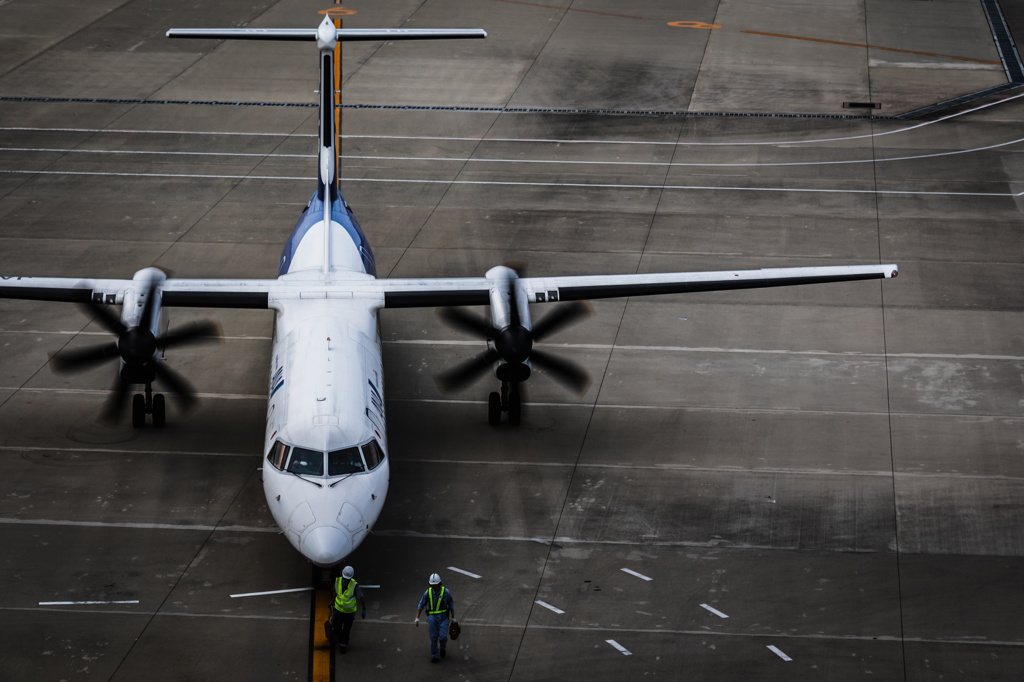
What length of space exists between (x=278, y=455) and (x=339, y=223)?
8367mm

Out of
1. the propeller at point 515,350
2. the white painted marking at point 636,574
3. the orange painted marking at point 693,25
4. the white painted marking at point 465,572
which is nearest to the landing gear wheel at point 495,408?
the propeller at point 515,350

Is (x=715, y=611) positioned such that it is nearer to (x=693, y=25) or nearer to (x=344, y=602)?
(x=344, y=602)

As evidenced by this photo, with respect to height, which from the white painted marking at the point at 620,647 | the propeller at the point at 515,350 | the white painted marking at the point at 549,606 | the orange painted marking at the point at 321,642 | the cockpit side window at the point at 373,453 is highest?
the propeller at the point at 515,350

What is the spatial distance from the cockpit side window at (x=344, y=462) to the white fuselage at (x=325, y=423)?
2cm

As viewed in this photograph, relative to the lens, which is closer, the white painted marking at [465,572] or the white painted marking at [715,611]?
the white painted marking at [715,611]

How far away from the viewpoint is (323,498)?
19688 millimetres

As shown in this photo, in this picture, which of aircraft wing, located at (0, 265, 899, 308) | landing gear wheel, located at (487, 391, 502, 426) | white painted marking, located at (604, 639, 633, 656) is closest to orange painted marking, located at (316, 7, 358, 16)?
aircraft wing, located at (0, 265, 899, 308)

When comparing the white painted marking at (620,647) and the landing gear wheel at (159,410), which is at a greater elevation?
the landing gear wheel at (159,410)

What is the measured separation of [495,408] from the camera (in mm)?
→ 25844

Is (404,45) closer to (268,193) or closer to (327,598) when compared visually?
(268,193)

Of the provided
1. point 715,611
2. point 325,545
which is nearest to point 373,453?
point 325,545

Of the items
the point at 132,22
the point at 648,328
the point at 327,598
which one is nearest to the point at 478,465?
the point at 327,598

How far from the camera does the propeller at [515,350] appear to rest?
76.4 ft

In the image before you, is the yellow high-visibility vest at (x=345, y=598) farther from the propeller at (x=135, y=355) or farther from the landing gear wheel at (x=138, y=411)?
the landing gear wheel at (x=138, y=411)
